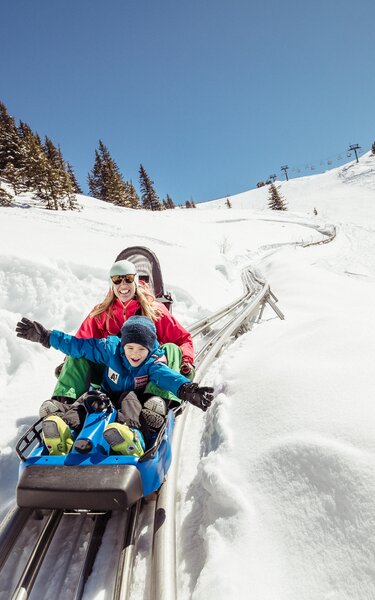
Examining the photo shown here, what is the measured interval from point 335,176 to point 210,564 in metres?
104

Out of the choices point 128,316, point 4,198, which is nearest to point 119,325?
point 128,316

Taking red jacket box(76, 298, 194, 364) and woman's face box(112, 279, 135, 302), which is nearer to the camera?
woman's face box(112, 279, 135, 302)

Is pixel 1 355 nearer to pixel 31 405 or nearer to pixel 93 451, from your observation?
pixel 31 405

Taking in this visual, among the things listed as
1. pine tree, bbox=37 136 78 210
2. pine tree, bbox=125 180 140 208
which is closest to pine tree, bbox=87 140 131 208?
pine tree, bbox=125 180 140 208

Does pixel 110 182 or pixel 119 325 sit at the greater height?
pixel 110 182

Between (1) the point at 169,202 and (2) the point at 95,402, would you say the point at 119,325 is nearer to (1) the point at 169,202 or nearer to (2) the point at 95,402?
(2) the point at 95,402

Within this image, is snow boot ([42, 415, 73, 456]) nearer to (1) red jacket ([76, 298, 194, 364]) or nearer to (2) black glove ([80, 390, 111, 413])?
(2) black glove ([80, 390, 111, 413])

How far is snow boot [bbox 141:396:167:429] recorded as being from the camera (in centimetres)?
275

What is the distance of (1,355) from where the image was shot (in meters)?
5.20

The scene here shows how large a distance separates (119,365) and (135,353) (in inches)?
11.6

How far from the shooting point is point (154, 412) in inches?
110

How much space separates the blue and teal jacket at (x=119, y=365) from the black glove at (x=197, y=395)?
59 mm

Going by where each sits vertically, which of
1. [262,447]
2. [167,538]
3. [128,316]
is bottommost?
[167,538]

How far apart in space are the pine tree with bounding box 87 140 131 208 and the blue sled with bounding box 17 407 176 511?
49.6 m
